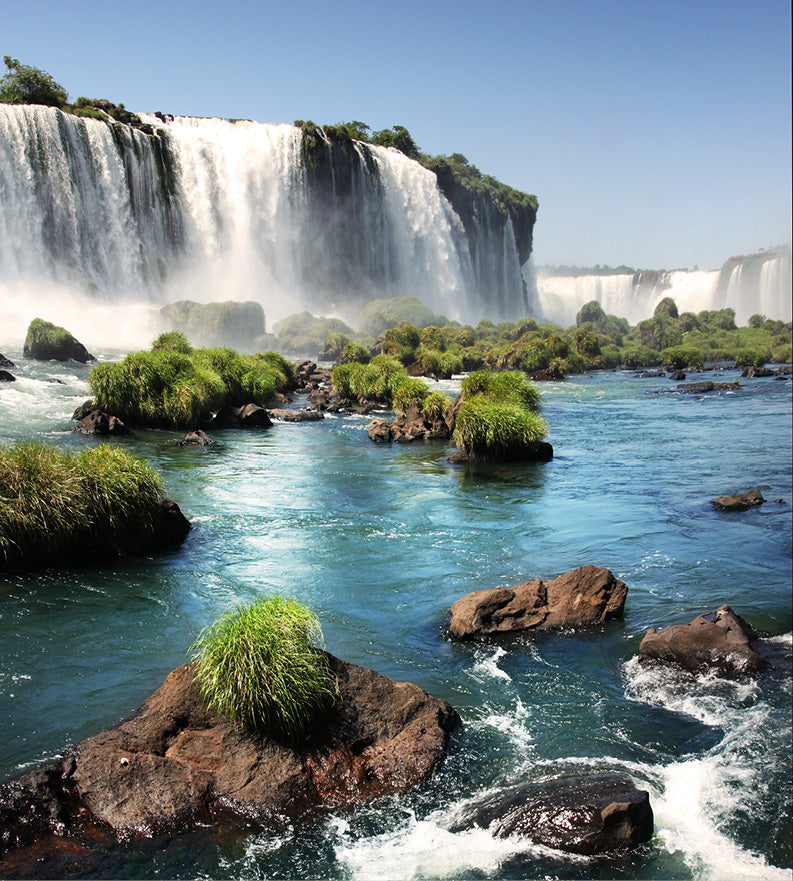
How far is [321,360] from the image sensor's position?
63.8 m

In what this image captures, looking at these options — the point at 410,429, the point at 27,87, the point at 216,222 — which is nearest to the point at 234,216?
the point at 216,222

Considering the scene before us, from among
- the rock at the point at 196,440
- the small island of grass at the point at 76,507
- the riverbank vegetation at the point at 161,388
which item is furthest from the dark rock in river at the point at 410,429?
the small island of grass at the point at 76,507

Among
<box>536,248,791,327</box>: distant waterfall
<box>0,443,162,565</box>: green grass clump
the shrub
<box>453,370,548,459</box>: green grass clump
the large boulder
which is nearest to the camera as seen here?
<box>0,443,162,565</box>: green grass clump

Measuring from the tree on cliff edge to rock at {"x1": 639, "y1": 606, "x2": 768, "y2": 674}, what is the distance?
62642mm

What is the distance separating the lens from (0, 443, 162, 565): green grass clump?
Answer: 11445 millimetres

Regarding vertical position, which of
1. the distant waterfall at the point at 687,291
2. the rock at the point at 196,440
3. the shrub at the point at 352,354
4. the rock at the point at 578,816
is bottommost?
the rock at the point at 578,816

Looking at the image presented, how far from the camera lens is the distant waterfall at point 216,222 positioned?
56469 millimetres

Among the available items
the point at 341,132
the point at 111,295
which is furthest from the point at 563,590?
the point at 341,132

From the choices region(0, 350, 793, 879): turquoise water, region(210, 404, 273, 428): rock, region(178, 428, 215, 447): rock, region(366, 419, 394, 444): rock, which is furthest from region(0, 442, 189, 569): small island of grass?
region(210, 404, 273, 428): rock

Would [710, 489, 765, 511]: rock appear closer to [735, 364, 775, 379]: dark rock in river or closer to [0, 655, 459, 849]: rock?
[0, 655, 459, 849]: rock

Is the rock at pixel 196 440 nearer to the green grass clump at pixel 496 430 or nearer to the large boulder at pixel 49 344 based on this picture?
the green grass clump at pixel 496 430

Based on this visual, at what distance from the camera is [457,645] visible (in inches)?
390

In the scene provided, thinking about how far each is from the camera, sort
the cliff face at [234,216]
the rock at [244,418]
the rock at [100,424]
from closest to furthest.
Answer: the rock at [100,424], the rock at [244,418], the cliff face at [234,216]

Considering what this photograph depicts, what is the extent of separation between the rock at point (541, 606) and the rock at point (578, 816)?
370 centimetres
